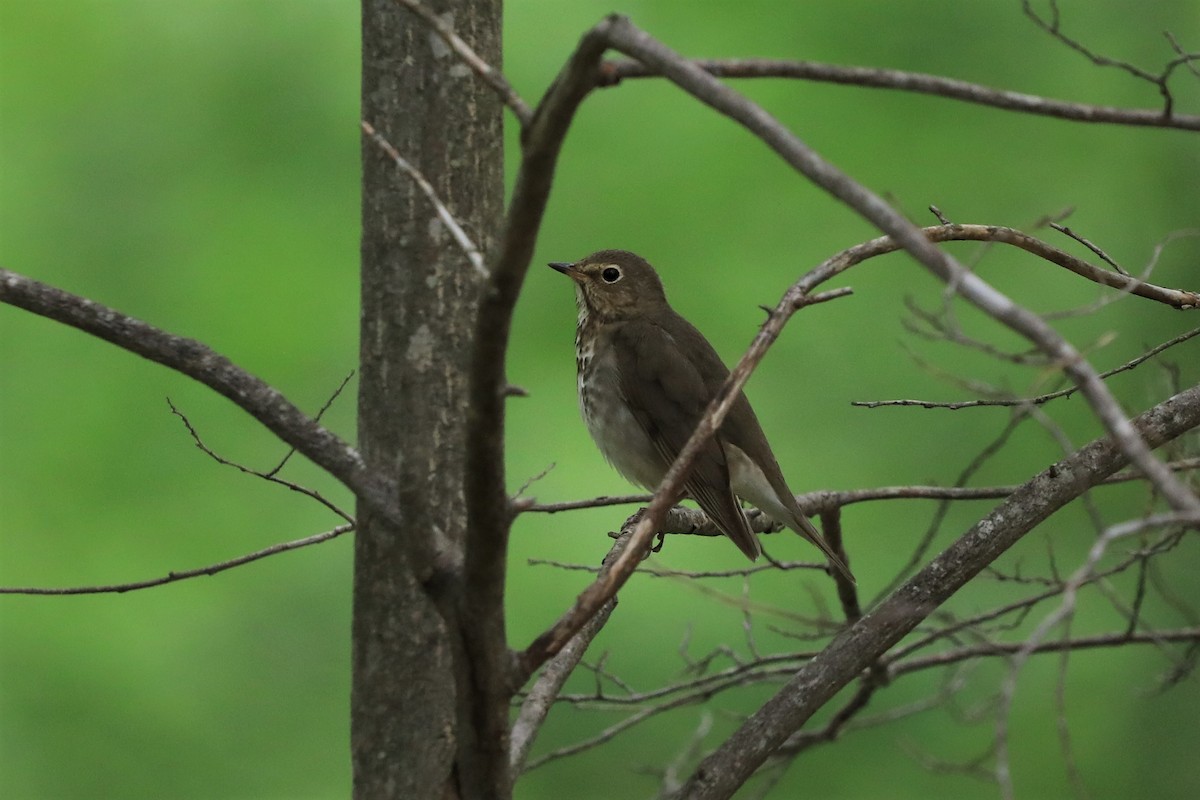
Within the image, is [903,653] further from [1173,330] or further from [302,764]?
[1173,330]

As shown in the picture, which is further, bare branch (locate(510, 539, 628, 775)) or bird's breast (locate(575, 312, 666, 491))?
bird's breast (locate(575, 312, 666, 491))

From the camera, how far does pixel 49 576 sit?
6777 millimetres

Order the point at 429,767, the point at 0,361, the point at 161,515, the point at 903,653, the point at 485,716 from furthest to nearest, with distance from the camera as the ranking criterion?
1. the point at 0,361
2. the point at 161,515
3. the point at 903,653
4. the point at 429,767
5. the point at 485,716

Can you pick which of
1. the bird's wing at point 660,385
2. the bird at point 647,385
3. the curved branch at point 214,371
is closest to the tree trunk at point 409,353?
the curved branch at point 214,371

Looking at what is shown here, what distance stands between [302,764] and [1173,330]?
A: 5.42 meters

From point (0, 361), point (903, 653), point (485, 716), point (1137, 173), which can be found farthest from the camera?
point (1137, 173)

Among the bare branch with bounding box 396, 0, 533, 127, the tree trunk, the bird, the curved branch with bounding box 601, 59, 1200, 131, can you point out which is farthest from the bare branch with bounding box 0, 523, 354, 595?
the bird

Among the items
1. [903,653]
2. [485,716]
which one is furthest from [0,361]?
[485,716]

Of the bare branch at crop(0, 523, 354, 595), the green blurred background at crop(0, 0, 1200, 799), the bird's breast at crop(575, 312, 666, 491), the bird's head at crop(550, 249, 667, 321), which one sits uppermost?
the green blurred background at crop(0, 0, 1200, 799)

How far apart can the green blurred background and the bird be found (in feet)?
7.88

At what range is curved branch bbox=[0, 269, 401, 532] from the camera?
203 cm

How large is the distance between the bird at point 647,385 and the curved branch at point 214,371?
1842 millimetres

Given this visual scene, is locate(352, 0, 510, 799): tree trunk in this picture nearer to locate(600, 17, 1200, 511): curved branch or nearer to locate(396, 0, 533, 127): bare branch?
locate(396, 0, 533, 127): bare branch

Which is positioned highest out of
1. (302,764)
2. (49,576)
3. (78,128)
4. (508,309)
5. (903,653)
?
(78,128)
